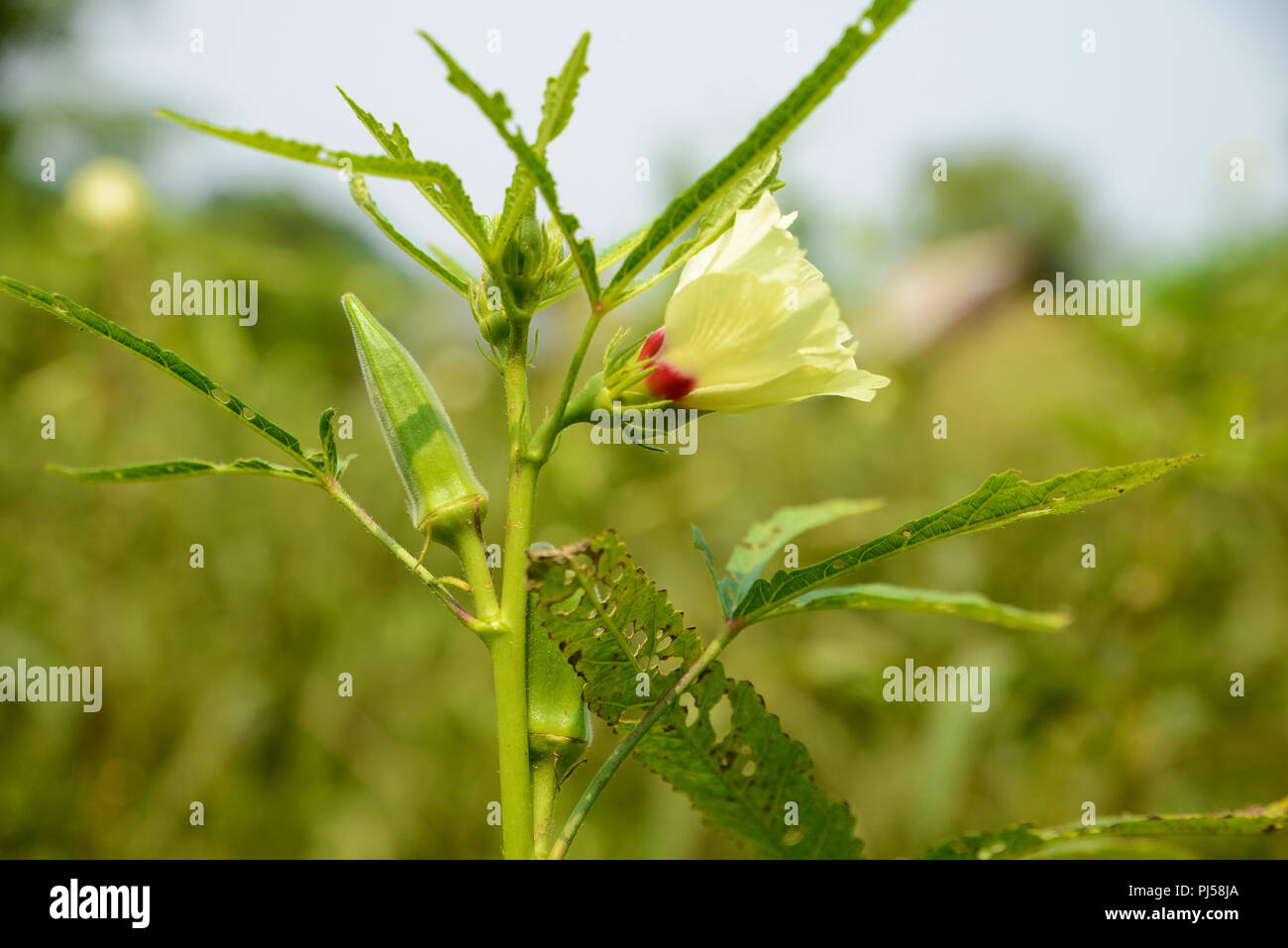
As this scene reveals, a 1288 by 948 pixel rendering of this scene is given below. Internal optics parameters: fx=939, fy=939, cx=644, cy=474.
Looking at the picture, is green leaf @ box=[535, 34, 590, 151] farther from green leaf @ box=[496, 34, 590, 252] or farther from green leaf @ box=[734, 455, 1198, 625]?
green leaf @ box=[734, 455, 1198, 625]

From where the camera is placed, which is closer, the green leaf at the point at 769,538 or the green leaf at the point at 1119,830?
the green leaf at the point at 1119,830

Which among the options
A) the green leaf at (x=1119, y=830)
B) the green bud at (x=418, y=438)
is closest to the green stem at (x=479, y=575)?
the green bud at (x=418, y=438)

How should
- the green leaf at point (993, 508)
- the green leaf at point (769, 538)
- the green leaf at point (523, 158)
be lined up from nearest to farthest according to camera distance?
the green leaf at point (523, 158)
the green leaf at point (993, 508)
the green leaf at point (769, 538)

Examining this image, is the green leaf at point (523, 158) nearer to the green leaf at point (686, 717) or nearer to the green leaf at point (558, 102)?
the green leaf at point (558, 102)

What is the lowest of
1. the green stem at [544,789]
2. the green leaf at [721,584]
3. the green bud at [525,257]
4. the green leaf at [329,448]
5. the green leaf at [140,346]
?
the green stem at [544,789]

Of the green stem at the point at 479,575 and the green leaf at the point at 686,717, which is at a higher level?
the green stem at the point at 479,575

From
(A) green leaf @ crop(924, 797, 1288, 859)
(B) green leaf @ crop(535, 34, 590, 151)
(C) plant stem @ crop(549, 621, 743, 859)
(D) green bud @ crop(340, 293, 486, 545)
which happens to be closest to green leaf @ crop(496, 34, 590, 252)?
(B) green leaf @ crop(535, 34, 590, 151)

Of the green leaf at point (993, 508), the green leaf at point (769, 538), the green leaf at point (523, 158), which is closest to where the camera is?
the green leaf at point (523, 158)

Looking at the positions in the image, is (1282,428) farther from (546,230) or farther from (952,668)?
(546,230)
